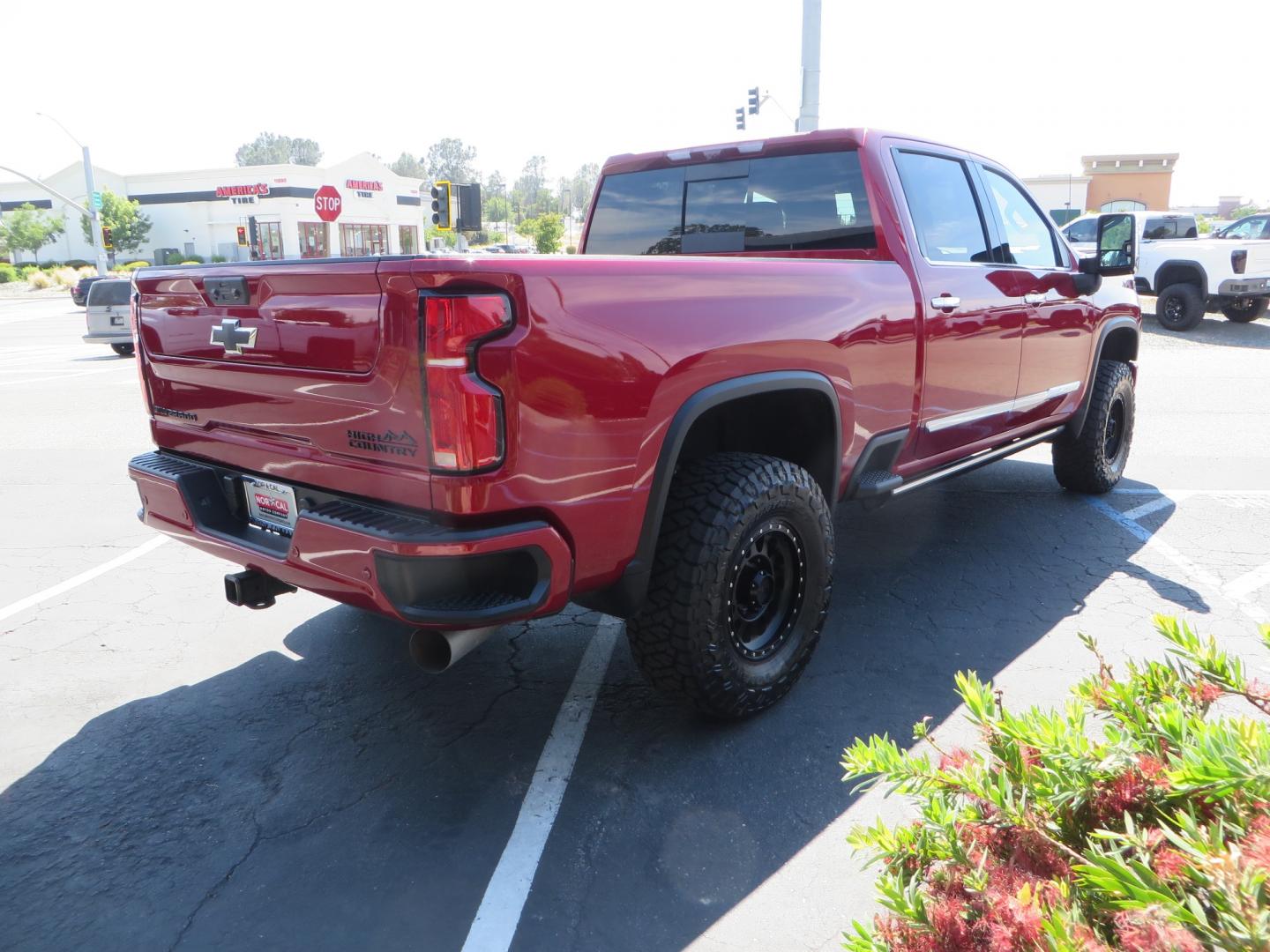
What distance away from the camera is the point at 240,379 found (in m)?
3.04

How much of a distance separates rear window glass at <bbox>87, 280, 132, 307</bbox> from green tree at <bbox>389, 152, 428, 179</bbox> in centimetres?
14327

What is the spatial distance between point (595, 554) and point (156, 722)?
187cm

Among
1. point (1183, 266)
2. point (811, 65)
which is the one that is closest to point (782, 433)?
point (811, 65)

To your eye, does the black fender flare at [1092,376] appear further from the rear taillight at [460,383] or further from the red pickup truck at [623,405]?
the rear taillight at [460,383]

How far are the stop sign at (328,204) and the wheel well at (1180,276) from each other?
45307mm

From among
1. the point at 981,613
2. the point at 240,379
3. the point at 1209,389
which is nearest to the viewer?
the point at 240,379

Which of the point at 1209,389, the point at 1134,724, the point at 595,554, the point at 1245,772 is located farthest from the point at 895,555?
the point at 1209,389

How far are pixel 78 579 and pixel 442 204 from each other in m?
14.6

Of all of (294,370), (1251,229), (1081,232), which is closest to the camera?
(294,370)

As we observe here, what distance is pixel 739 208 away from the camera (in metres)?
4.36

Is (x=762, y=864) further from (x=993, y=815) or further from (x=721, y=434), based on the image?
(x=721, y=434)

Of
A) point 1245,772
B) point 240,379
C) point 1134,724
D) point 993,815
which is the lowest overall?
point 993,815

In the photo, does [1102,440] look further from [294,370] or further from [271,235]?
[271,235]

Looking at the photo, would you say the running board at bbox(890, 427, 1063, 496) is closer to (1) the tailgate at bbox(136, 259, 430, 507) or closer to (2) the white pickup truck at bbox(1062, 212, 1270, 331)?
(1) the tailgate at bbox(136, 259, 430, 507)
